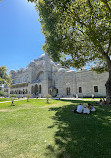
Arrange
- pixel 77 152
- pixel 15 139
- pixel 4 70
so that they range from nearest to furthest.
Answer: pixel 77 152
pixel 15 139
pixel 4 70

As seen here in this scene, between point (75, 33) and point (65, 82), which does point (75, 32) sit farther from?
point (65, 82)

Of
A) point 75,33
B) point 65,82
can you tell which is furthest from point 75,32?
point 65,82

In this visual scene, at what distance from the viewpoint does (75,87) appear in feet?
102

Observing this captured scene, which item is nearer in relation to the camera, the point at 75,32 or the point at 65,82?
the point at 75,32

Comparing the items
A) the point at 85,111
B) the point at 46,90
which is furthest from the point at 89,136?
the point at 46,90

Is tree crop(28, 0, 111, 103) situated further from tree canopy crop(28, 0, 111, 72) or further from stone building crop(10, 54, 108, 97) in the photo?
stone building crop(10, 54, 108, 97)

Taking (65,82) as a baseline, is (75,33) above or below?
above

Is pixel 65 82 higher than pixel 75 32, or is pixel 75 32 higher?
pixel 75 32

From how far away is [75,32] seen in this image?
12617 millimetres

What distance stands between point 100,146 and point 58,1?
8787mm

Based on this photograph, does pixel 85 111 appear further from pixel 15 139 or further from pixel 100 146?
pixel 15 139

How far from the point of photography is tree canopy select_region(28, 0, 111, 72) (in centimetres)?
879

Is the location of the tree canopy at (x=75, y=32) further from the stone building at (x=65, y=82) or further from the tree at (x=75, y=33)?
the stone building at (x=65, y=82)

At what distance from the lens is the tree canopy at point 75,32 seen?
879 cm
